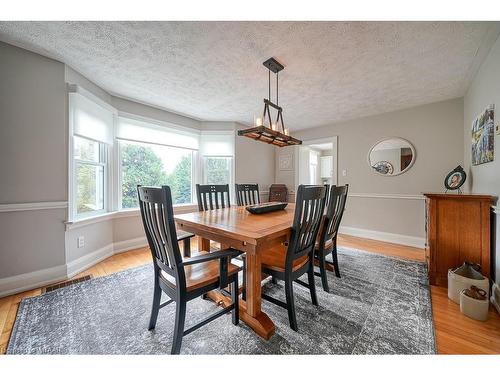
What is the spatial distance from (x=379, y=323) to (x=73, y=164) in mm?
3412

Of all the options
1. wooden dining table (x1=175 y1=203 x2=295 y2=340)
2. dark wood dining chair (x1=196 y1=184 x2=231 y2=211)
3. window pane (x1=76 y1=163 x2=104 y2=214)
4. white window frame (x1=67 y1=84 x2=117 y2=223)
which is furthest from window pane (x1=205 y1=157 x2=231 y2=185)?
wooden dining table (x1=175 y1=203 x2=295 y2=340)

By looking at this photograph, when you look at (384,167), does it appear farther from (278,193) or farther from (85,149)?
(85,149)

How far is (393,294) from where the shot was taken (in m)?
1.89

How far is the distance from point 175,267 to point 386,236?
12.5 ft

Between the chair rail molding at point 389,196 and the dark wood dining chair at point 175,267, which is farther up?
the chair rail molding at point 389,196

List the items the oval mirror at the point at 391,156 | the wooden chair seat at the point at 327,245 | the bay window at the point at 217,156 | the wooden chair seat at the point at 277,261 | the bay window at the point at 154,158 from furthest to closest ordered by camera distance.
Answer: the bay window at the point at 217,156 < the oval mirror at the point at 391,156 < the bay window at the point at 154,158 < the wooden chair seat at the point at 327,245 < the wooden chair seat at the point at 277,261

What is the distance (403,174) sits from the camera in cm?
344

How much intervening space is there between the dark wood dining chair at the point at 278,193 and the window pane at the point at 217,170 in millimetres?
1228

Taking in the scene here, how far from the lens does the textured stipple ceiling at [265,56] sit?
1.62 meters

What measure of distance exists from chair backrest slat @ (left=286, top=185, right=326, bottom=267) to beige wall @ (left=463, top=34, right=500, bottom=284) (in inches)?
63.8

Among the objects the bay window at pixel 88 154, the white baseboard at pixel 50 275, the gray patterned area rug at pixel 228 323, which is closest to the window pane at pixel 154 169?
the bay window at pixel 88 154

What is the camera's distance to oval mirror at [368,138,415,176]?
11.1ft

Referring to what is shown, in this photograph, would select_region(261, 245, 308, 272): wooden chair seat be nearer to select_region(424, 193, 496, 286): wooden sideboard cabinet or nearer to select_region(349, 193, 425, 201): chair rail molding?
select_region(424, 193, 496, 286): wooden sideboard cabinet

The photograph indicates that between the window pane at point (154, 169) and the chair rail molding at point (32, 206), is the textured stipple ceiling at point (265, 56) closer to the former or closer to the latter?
the window pane at point (154, 169)
